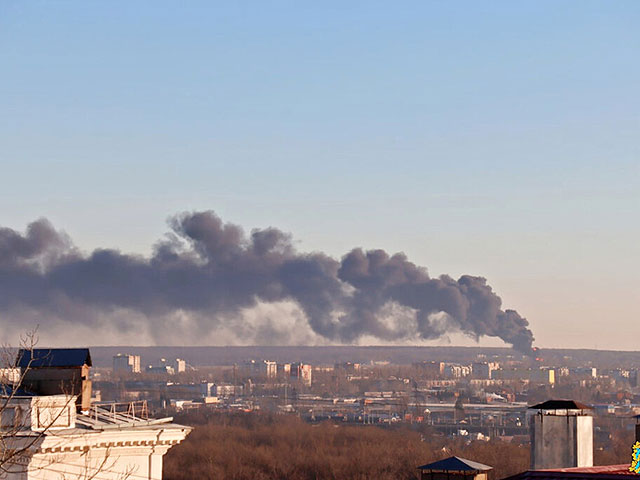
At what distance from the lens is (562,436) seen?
30.3 metres

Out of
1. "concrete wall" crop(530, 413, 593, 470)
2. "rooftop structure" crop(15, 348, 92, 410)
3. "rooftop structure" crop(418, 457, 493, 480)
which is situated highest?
"rooftop structure" crop(15, 348, 92, 410)

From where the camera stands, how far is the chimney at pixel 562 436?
29938 mm

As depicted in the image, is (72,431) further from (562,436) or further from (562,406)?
(562,406)

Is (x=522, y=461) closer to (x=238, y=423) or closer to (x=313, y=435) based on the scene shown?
(x=313, y=435)

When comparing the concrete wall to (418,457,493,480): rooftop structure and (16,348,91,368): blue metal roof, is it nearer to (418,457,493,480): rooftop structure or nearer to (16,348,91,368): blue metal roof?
(418,457,493,480): rooftop structure

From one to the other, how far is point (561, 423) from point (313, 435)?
119639 mm

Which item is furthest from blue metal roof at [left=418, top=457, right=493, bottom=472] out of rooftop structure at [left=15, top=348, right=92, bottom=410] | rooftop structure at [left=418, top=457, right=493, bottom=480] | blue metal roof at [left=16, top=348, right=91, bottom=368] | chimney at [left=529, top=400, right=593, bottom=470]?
blue metal roof at [left=16, top=348, right=91, bottom=368]

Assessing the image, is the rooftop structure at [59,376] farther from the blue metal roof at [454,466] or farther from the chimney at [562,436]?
the chimney at [562,436]

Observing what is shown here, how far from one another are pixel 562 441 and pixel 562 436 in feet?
0.40

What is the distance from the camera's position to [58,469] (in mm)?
29938

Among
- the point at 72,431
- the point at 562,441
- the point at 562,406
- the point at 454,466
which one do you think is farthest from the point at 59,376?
the point at 562,441

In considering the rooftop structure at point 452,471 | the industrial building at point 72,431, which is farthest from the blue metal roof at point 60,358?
the rooftop structure at point 452,471

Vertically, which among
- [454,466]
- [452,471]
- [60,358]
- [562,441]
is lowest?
[452,471]

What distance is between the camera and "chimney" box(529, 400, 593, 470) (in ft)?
98.2
